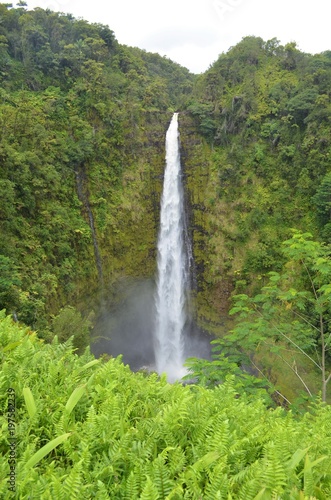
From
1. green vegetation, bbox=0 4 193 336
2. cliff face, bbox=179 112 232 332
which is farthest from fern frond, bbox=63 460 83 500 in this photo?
cliff face, bbox=179 112 232 332

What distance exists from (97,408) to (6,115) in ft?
51.2

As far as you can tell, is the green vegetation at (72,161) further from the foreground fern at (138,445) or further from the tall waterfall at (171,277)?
the foreground fern at (138,445)

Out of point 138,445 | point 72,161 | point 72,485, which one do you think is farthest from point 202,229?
point 72,485

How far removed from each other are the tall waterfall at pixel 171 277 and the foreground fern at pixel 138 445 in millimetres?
15470

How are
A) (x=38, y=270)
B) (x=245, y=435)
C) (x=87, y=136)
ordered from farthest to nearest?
(x=87, y=136) → (x=38, y=270) → (x=245, y=435)

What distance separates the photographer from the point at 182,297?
18641 mm

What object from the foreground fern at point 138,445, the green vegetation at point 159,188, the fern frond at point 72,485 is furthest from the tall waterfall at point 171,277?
the fern frond at point 72,485

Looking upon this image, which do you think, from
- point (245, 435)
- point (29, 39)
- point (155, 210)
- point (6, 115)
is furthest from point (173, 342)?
point (29, 39)

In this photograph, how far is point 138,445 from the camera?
1.71 meters

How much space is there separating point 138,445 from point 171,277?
17.1 m

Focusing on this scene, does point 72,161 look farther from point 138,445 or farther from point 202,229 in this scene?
point 138,445

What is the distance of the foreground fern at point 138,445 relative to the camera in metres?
1.43

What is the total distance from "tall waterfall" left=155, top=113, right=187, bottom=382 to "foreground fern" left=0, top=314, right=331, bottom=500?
609 inches

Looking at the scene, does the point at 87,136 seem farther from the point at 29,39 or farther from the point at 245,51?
the point at 245,51
